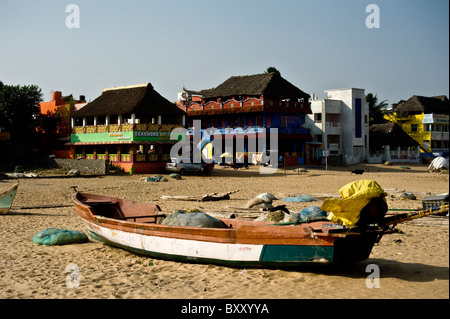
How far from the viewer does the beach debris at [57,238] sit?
10742 mm

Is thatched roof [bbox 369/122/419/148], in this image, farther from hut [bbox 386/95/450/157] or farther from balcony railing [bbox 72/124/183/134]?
balcony railing [bbox 72/124/183/134]

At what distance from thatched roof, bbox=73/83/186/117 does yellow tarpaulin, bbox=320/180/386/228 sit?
27.3 metres

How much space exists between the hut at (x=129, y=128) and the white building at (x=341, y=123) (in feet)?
56.3

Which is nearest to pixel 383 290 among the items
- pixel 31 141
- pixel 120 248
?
pixel 120 248

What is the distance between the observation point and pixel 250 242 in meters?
8.09

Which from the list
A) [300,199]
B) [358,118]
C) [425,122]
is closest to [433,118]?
[425,122]

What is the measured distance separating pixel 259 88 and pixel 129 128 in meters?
15.0

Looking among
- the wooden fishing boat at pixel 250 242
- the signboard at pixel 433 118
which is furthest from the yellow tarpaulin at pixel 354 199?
the signboard at pixel 433 118

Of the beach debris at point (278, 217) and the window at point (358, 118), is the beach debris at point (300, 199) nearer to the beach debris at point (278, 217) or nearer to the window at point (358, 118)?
the beach debris at point (278, 217)

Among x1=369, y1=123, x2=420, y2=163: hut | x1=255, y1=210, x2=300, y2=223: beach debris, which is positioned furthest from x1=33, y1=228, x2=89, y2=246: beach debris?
x1=369, y1=123, x2=420, y2=163: hut

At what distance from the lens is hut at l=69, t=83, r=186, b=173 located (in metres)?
33.0

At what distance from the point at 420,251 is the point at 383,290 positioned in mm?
3130

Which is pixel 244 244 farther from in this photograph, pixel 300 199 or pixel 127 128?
pixel 127 128
